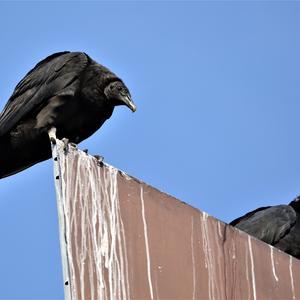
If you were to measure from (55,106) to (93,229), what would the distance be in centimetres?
270

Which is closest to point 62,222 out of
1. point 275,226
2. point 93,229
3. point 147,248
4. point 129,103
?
point 93,229

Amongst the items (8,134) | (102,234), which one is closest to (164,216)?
(102,234)

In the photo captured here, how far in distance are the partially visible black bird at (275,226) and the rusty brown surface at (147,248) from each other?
2036 mm

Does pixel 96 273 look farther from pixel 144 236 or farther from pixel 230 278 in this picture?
pixel 230 278

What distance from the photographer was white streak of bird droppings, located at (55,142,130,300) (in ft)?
→ 17.9

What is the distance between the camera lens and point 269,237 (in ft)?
28.8

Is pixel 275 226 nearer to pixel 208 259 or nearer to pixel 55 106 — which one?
pixel 55 106

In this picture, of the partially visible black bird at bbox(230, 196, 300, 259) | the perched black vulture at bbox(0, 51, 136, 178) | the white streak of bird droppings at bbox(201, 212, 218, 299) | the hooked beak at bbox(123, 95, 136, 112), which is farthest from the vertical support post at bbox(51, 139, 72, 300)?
the partially visible black bird at bbox(230, 196, 300, 259)

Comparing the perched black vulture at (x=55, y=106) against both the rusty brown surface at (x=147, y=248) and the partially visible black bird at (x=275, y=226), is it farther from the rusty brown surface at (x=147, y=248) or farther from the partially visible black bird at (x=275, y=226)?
the rusty brown surface at (x=147, y=248)

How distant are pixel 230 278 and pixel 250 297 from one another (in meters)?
0.18

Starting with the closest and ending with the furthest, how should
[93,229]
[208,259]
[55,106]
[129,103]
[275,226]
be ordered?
[93,229]
[208,259]
[55,106]
[129,103]
[275,226]

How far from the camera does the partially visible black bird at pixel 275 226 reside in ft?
28.7

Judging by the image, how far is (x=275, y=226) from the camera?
8.84 meters

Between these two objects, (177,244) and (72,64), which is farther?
(72,64)
